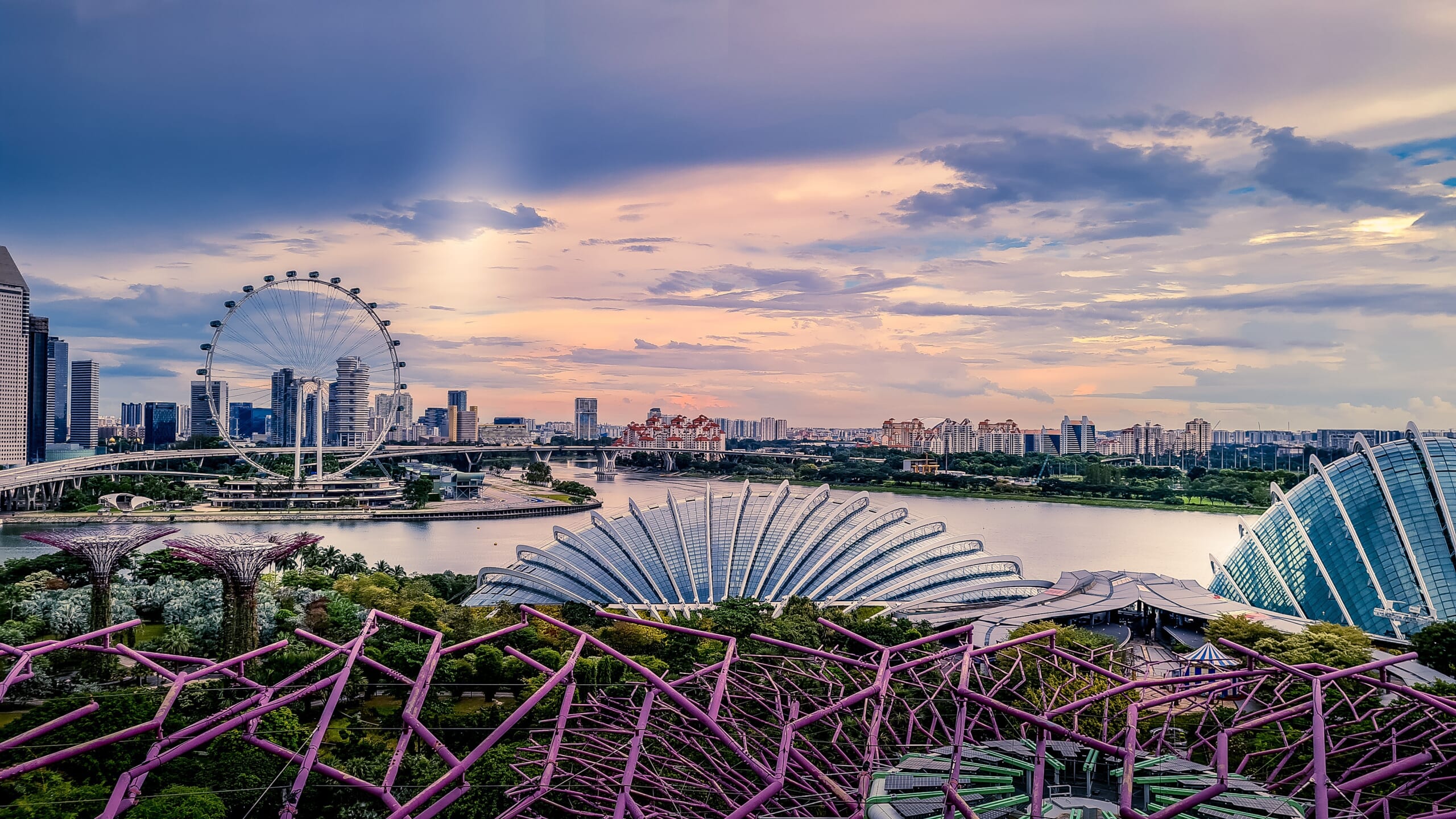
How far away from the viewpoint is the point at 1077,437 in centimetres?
13500

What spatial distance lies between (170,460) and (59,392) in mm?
52320

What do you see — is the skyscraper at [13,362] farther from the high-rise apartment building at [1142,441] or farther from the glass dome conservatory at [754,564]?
the high-rise apartment building at [1142,441]

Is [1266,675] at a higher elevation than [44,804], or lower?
higher

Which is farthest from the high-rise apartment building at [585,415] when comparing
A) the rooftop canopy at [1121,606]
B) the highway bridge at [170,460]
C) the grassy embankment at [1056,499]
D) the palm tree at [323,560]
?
the rooftop canopy at [1121,606]

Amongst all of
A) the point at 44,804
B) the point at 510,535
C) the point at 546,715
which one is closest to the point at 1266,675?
the point at 546,715

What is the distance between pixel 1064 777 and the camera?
1248 centimetres

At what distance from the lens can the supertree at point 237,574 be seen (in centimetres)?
2173

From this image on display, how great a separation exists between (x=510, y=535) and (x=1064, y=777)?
47.2 m

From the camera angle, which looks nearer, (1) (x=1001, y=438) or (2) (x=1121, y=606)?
(2) (x=1121, y=606)

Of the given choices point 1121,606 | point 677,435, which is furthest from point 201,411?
point 1121,606

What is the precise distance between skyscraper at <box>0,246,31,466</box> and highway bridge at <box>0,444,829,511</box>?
20.9 ft

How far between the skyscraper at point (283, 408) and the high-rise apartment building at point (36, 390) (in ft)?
79.8

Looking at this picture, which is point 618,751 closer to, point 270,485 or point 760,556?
point 760,556

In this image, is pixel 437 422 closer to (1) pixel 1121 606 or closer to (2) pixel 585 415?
(2) pixel 585 415
